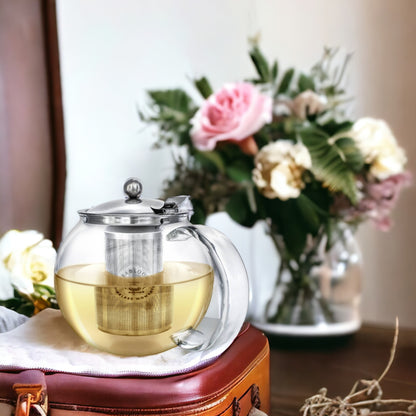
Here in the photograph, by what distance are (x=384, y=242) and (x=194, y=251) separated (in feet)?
2.58

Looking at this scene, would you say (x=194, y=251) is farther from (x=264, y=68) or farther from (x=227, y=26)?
(x=227, y=26)

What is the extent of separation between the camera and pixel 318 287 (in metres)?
0.78

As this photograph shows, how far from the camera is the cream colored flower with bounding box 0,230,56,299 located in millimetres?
509

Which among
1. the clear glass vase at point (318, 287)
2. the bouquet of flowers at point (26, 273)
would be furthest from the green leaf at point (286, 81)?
the bouquet of flowers at point (26, 273)

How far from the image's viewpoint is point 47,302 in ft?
1.76

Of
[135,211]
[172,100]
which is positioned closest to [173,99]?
[172,100]

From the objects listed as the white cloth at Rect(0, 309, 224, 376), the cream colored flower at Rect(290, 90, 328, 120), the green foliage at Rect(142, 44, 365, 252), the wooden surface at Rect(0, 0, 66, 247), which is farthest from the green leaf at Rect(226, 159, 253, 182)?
the white cloth at Rect(0, 309, 224, 376)

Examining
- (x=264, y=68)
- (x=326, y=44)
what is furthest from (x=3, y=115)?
(x=326, y=44)

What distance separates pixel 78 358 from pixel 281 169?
0.37 m

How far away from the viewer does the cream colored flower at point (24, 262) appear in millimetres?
509

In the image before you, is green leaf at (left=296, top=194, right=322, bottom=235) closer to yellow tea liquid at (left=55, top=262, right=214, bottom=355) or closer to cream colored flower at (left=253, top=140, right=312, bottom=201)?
cream colored flower at (left=253, top=140, right=312, bottom=201)

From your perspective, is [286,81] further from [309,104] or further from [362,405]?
[362,405]

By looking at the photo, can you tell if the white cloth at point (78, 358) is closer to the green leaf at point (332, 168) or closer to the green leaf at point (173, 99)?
the green leaf at point (332, 168)

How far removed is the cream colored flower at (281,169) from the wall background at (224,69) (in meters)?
0.16
